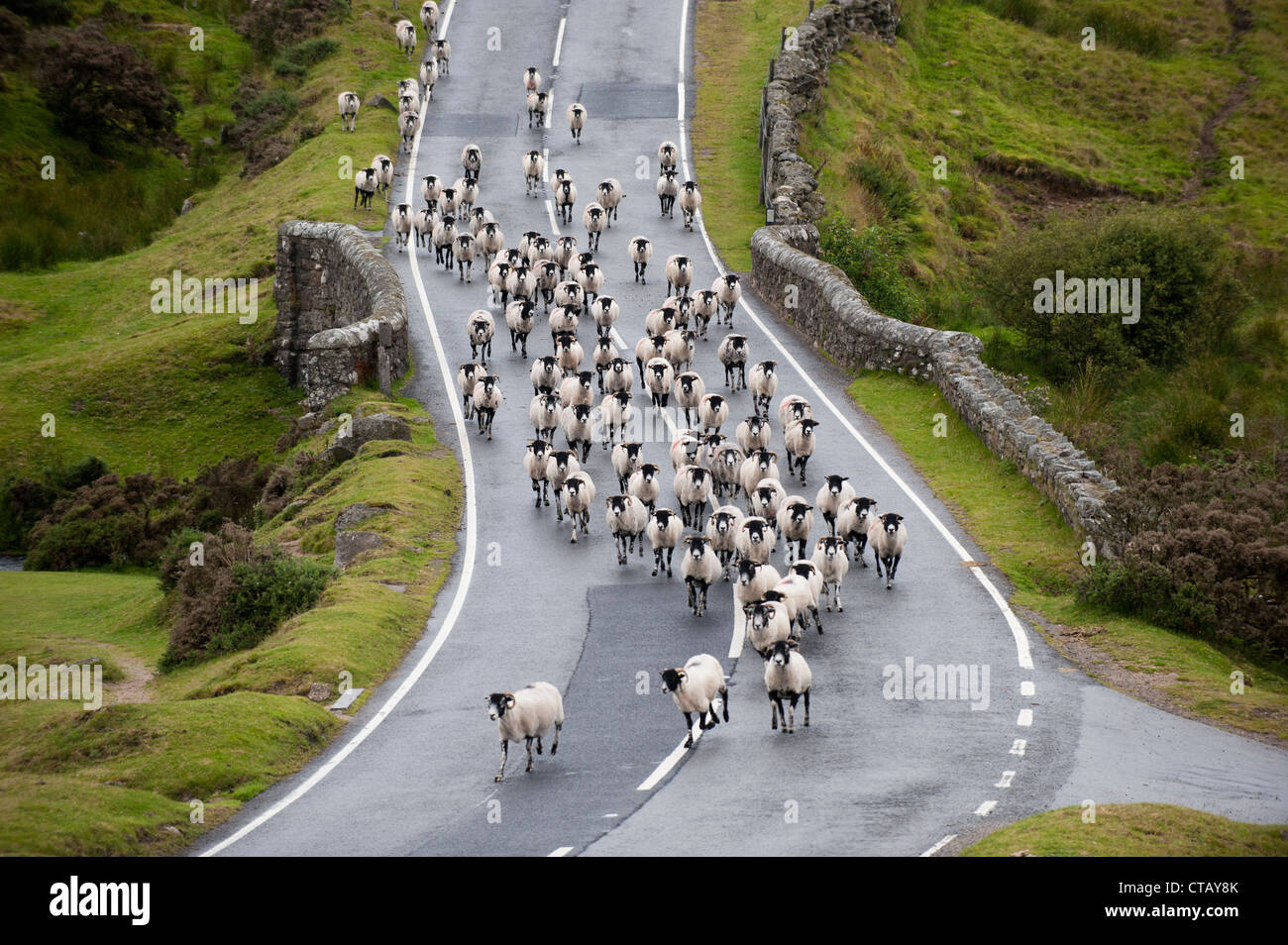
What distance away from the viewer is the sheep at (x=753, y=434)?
2755 cm

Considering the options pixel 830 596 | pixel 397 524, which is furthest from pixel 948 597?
pixel 397 524

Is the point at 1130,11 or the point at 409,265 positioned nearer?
the point at 409,265

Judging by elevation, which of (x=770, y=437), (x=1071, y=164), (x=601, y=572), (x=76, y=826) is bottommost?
(x=76, y=826)

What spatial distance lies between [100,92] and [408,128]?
15656 mm

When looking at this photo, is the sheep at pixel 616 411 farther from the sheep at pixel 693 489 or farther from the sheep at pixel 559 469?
the sheep at pixel 693 489

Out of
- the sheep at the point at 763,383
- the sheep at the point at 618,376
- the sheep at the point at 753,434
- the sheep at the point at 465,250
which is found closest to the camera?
the sheep at the point at 753,434

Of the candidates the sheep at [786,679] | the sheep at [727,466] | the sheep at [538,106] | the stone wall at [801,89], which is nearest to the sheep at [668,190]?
the stone wall at [801,89]

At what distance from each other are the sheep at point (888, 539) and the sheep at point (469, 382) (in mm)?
11489

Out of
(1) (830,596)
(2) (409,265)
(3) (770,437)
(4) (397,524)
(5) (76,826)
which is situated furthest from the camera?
(2) (409,265)

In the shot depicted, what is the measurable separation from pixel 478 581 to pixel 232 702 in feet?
20.8

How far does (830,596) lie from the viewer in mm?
22156

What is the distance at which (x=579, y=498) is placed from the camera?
25.4m

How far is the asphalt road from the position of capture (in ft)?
49.5

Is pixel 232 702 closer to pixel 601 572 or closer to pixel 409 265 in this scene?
pixel 601 572
